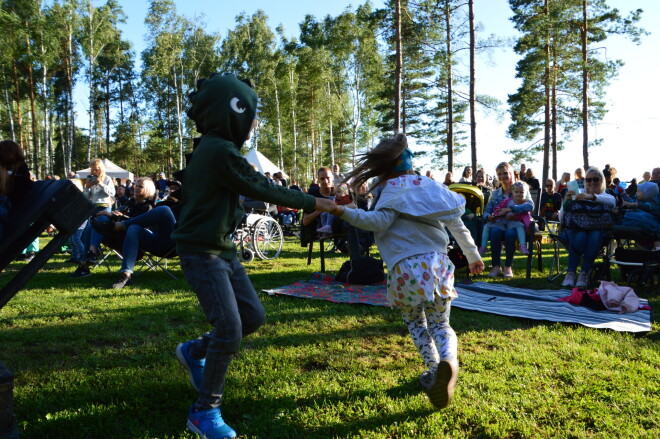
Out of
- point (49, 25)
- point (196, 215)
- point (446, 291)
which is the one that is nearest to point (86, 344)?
point (196, 215)

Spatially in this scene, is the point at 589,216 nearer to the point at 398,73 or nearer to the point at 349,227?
Answer: the point at 349,227

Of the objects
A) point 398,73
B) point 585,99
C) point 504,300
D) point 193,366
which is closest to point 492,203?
point 504,300

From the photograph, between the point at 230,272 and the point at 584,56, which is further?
the point at 584,56

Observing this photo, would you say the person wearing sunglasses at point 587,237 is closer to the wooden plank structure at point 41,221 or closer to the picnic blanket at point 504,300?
the picnic blanket at point 504,300

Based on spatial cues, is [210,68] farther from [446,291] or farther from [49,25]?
[446,291]

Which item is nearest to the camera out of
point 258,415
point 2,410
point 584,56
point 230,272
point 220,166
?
point 2,410

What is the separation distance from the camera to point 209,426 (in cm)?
218

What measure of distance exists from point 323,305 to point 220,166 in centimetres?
311

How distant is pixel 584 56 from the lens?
20.6 m

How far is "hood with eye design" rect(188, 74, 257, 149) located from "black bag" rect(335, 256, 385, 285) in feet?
13.9

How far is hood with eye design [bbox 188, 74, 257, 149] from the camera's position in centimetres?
222

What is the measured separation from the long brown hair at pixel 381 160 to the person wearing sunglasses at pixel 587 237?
171 inches

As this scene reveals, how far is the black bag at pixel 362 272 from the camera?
6.35m

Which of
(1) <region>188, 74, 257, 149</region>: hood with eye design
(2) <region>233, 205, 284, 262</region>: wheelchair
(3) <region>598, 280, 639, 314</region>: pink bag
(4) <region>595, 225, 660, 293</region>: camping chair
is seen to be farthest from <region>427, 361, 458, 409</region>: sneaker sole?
(2) <region>233, 205, 284, 262</region>: wheelchair
